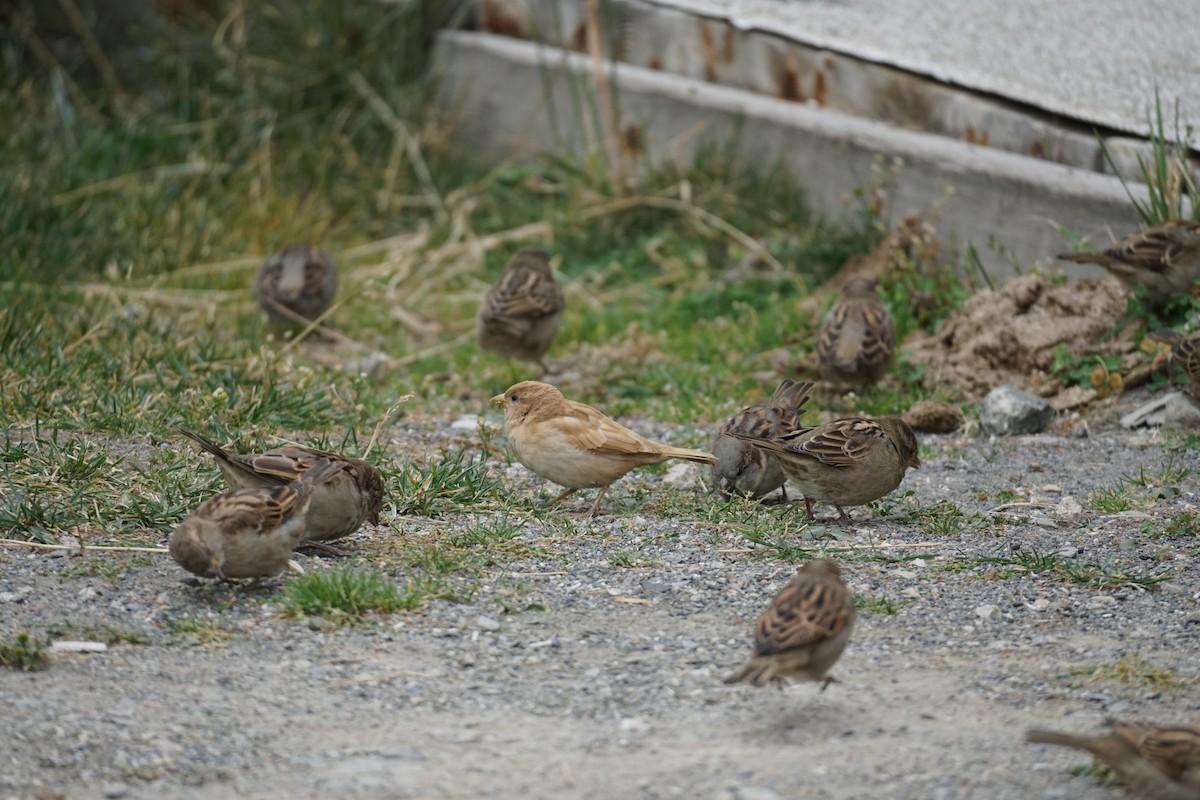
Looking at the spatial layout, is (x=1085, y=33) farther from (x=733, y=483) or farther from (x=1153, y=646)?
(x=1153, y=646)

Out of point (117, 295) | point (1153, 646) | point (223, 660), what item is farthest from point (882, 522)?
point (117, 295)

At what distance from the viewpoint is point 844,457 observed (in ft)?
20.6

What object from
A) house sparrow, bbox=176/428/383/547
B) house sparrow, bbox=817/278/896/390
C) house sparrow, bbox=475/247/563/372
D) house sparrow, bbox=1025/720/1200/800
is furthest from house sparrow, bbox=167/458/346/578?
house sparrow, bbox=817/278/896/390

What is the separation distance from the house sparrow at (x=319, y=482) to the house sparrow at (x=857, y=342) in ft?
11.0

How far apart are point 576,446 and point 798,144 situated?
17.4 ft

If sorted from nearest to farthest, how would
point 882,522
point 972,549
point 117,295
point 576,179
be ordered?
point 972,549, point 882,522, point 117,295, point 576,179

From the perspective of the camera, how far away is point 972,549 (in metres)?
6.13

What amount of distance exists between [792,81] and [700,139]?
92 centimetres

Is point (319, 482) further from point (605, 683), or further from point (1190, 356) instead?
point (1190, 356)

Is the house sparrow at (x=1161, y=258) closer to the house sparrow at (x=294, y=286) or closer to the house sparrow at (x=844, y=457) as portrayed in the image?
the house sparrow at (x=844, y=457)

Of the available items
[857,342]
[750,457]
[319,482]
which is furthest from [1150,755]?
[857,342]

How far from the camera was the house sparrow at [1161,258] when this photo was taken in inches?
309

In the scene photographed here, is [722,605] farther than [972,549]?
No

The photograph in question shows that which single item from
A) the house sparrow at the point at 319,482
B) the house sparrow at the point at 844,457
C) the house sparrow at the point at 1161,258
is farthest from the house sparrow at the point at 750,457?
the house sparrow at the point at 1161,258
